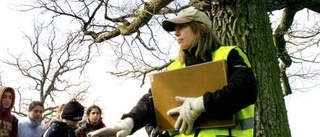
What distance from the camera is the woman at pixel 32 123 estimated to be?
5.77 m

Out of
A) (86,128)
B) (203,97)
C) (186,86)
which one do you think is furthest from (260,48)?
(203,97)

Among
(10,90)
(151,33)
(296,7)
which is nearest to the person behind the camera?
(10,90)

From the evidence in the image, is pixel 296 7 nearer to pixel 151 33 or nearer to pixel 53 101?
pixel 151 33

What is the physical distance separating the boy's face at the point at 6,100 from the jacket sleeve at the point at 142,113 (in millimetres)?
3042

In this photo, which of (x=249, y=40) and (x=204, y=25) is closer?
(x=204, y=25)

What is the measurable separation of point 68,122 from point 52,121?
0.16 meters

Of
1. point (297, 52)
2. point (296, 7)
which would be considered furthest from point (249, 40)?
point (297, 52)

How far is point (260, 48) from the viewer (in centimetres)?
497

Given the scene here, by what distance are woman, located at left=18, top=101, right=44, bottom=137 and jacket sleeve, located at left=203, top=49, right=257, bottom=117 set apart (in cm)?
389

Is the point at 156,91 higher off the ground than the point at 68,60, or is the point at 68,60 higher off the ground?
the point at 68,60

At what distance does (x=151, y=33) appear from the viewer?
1075cm

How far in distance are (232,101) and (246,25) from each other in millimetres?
2839

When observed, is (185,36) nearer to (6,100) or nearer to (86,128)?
(86,128)

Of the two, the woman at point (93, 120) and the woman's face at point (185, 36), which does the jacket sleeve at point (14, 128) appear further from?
the woman's face at point (185, 36)
